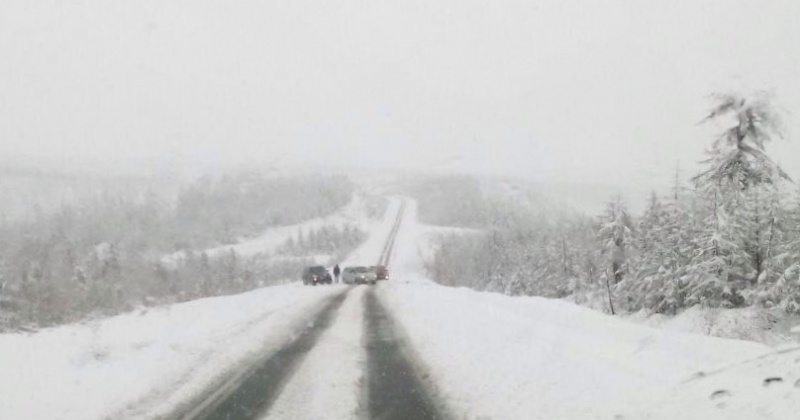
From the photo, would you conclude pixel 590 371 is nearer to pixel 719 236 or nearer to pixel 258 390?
pixel 258 390

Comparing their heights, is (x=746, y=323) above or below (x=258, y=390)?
below

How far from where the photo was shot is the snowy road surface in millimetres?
6663

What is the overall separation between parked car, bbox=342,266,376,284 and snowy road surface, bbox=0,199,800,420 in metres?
34.3

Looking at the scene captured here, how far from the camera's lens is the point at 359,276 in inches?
1983

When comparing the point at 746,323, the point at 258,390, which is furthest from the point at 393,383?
the point at 746,323

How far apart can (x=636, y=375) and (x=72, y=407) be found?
7025 millimetres

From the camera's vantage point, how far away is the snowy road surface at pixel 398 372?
21.9ft

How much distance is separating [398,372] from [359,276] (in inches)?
1605

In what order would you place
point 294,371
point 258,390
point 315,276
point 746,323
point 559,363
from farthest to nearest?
point 315,276 → point 746,323 → point 294,371 → point 559,363 → point 258,390

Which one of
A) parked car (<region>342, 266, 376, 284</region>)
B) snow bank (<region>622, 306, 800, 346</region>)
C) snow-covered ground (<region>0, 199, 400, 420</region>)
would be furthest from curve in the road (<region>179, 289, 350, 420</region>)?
parked car (<region>342, 266, 376, 284</region>)

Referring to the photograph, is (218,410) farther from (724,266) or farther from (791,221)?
(791,221)

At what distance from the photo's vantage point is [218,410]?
7.73m

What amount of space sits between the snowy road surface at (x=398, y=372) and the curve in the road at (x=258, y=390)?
3 centimetres

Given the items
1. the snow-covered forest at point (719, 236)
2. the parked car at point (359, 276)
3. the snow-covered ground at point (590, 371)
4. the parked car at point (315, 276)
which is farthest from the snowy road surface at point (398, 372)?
the parked car at point (359, 276)
